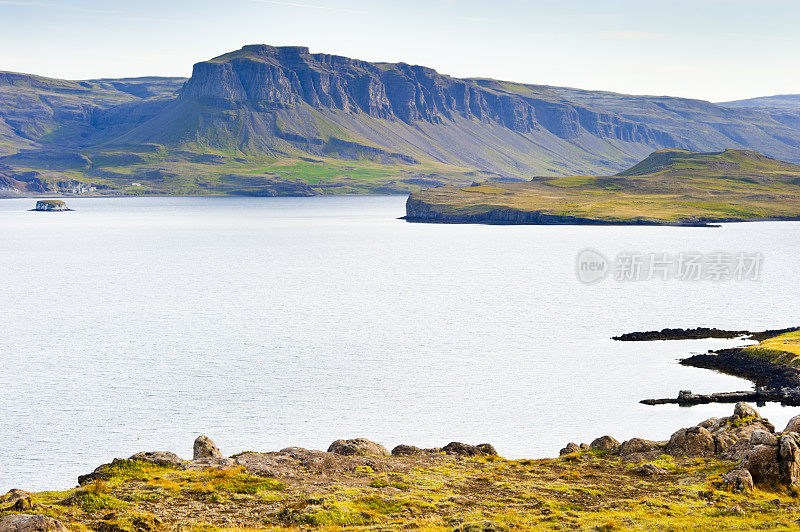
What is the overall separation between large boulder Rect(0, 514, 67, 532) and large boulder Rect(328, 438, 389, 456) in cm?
2115

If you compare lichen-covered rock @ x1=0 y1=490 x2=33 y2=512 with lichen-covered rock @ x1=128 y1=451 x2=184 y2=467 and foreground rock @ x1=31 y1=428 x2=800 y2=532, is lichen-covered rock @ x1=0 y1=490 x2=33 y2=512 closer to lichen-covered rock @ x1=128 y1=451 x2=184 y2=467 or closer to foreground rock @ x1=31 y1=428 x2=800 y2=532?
foreground rock @ x1=31 y1=428 x2=800 y2=532

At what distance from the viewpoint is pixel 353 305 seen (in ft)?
484

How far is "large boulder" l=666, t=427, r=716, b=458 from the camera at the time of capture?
51375mm

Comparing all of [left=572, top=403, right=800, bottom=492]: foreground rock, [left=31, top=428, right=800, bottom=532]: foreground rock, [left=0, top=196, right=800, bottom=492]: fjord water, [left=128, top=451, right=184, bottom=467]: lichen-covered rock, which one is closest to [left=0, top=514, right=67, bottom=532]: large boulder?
[left=31, top=428, right=800, bottom=532]: foreground rock

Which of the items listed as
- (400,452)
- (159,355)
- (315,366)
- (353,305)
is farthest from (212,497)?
(353,305)

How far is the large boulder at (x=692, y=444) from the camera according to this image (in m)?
51.4

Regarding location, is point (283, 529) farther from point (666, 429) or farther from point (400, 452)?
point (666, 429)

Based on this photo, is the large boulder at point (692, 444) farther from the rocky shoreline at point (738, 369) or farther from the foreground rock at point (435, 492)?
the rocky shoreline at point (738, 369)

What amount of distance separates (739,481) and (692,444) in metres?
8.90

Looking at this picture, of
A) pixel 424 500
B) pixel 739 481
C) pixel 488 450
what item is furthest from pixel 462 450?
pixel 739 481

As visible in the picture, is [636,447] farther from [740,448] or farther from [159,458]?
[159,458]

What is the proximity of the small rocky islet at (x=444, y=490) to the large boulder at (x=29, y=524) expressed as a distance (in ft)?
0.15

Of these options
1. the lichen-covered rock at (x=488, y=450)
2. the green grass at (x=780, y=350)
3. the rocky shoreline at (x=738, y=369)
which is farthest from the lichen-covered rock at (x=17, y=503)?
the green grass at (x=780, y=350)

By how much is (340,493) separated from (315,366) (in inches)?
2147
